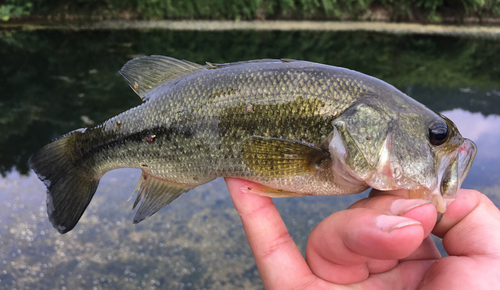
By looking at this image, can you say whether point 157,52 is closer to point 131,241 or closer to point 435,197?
point 131,241

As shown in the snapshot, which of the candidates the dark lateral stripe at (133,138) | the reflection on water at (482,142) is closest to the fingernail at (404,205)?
the dark lateral stripe at (133,138)

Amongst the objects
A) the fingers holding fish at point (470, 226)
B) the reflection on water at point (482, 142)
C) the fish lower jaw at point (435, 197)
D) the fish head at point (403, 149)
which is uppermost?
the fish head at point (403, 149)

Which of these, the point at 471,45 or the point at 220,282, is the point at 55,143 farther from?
the point at 471,45

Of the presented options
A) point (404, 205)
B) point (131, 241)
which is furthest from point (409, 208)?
point (131, 241)

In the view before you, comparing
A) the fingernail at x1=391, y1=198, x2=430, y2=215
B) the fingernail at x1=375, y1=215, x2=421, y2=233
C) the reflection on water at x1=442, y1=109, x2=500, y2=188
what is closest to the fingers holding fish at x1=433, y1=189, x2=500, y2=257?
the fingernail at x1=391, y1=198, x2=430, y2=215

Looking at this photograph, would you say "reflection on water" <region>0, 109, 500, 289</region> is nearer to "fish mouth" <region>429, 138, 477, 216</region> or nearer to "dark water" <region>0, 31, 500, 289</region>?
"dark water" <region>0, 31, 500, 289</region>

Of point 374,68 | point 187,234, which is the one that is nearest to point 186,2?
point 374,68

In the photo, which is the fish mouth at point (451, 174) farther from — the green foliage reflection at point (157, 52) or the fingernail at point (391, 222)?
the green foliage reflection at point (157, 52)
